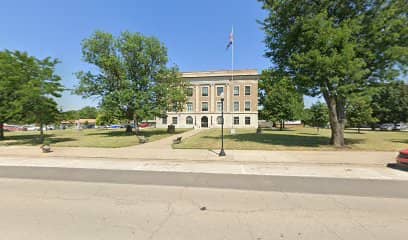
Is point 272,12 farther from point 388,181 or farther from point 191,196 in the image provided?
point 191,196

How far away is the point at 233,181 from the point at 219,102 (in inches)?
1834

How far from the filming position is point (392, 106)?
43719 mm

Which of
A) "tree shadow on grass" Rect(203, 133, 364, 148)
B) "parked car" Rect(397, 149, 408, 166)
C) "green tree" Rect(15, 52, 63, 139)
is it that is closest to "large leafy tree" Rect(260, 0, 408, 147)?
"tree shadow on grass" Rect(203, 133, 364, 148)

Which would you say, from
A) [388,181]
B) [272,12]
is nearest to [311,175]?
[388,181]

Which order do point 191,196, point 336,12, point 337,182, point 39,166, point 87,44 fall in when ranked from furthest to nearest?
1. point 87,44
2. point 336,12
3. point 39,166
4. point 337,182
5. point 191,196

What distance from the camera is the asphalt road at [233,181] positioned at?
540 cm

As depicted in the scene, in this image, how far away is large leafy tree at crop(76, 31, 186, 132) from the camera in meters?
24.1

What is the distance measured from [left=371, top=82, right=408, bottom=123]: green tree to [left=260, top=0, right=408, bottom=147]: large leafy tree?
37702mm

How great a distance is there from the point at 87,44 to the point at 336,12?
88.0ft

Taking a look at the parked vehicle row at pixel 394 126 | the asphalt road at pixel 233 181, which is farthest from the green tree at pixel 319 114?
the asphalt road at pixel 233 181

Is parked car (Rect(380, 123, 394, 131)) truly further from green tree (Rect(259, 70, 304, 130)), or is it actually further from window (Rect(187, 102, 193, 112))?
window (Rect(187, 102, 193, 112))

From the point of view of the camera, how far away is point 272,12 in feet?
46.2

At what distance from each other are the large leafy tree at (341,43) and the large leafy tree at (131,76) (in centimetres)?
1617

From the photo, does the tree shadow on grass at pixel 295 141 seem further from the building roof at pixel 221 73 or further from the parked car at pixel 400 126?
the parked car at pixel 400 126
